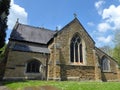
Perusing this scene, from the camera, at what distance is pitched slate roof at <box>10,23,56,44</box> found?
2443 cm

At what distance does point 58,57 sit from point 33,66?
4125mm

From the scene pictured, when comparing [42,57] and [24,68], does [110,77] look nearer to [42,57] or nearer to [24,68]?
[42,57]

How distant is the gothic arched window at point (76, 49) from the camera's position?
77.8 ft

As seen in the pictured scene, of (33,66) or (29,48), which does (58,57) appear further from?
(29,48)

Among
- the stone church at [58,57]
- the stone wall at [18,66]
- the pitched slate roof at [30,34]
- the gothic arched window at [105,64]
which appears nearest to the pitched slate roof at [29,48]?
the stone church at [58,57]

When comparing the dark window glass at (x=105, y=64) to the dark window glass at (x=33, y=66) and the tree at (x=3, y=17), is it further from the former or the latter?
the tree at (x=3, y=17)

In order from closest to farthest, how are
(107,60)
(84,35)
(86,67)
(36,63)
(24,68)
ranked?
(24,68) → (36,63) → (86,67) → (84,35) → (107,60)

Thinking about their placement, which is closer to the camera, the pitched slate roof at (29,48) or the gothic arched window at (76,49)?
the pitched slate roof at (29,48)

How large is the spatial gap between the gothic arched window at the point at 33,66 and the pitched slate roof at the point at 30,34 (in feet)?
14.4

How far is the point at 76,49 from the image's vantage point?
24562 millimetres

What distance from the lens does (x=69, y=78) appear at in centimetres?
2216

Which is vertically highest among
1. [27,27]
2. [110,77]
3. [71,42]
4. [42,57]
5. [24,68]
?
[27,27]

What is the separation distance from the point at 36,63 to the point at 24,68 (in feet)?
7.01

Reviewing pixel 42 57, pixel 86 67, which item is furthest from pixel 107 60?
pixel 42 57
